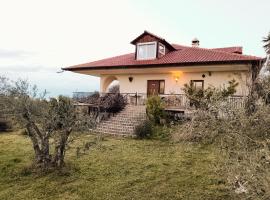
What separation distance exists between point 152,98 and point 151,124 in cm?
164

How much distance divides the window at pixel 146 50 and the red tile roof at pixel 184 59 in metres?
0.58

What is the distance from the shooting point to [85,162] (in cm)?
1040

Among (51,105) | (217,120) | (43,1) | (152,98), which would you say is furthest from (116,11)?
(217,120)

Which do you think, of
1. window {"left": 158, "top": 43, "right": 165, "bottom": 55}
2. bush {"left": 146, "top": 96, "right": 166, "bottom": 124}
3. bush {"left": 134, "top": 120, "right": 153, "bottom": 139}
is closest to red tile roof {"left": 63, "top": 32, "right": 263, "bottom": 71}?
window {"left": 158, "top": 43, "right": 165, "bottom": 55}

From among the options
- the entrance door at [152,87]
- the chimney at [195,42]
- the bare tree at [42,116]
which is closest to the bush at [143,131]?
the bare tree at [42,116]

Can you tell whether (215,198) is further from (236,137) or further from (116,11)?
(116,11)

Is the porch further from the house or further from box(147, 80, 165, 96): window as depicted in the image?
the house

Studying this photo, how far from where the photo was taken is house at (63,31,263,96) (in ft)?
64.1

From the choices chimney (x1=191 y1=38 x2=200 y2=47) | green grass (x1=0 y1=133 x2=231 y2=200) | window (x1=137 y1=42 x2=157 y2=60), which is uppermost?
Answer: chimney (x1=191 y1=38 x2=200 y2=47)

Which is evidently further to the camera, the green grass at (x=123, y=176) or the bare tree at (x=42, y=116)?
the bare tree at (x=42, y=116)

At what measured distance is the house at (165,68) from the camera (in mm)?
19531

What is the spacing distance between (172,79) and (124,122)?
6.60 metres

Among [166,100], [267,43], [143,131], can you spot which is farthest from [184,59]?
[143,131]

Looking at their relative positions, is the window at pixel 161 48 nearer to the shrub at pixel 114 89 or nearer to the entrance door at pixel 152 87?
the entrance door at pixel 152 87
